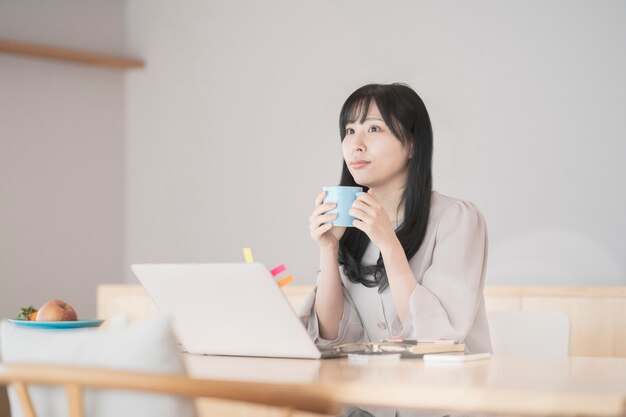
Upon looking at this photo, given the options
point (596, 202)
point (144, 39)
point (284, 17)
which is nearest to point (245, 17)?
point (284, 17)

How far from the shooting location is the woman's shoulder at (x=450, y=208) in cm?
209

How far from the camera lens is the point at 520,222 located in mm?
3777

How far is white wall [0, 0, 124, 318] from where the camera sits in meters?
5.00

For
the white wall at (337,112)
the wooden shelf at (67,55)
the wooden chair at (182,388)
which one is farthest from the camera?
the wooden shelf at (67,55)

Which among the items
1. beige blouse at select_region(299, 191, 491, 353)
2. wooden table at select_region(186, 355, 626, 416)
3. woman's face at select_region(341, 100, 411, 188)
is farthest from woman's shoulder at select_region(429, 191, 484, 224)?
wooden table at select_region(186, 355, 626, 416)

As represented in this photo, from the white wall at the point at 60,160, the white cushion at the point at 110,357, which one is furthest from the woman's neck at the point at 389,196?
the white wall at the point at 60,160

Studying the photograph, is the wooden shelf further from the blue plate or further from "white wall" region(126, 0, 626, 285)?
the blue plate

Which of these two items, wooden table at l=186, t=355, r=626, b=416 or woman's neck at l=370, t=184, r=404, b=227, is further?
woman's neck at l=370, t=184, r=404, b=227

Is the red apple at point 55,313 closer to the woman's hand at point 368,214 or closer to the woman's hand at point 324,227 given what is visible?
the woman's hand at point 324,227

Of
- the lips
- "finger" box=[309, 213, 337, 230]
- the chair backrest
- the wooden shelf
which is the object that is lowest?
the chair backrest

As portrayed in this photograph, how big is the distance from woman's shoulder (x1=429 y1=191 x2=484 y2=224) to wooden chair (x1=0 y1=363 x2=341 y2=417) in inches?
42.7

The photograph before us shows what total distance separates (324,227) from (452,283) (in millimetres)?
296

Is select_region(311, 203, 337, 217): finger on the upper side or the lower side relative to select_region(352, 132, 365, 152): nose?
lower

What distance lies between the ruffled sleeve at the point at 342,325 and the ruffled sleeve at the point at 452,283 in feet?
0.34
